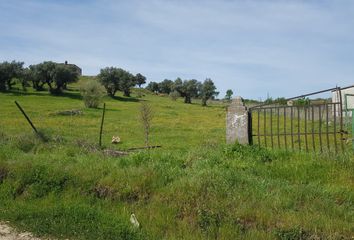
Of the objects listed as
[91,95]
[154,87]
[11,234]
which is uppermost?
[154,87]

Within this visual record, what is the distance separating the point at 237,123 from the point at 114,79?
6965 cm

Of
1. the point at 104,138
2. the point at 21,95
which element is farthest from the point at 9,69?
the point at 104,138

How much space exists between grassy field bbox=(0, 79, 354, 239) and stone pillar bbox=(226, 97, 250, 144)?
2.32 feet

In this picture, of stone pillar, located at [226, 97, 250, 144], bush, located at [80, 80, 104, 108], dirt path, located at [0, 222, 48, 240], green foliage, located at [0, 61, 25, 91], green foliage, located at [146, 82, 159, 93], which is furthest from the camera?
green foliage, located at [146, 82, 159, 93]

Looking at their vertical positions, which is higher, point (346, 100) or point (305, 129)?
point (346, 100)

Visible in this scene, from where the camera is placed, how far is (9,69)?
215 feet

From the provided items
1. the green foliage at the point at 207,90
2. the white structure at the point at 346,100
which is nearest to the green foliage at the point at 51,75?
the green foliage at the point at 207,90

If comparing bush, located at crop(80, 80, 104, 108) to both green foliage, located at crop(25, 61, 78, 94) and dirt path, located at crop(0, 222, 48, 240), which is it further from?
dirt path, located at crop(0, 222, 48, 240)

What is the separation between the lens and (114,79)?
261 feet

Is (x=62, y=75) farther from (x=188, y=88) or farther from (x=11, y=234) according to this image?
(x=11, y=234)

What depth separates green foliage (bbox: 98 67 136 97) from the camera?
78.8 m

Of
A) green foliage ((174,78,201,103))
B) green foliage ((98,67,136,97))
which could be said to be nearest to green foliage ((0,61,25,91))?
green foliage ((98,67,136,97))

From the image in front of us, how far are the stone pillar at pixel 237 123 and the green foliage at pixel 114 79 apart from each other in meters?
68.0

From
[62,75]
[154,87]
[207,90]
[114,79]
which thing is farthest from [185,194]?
[154,87]
